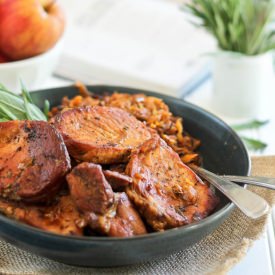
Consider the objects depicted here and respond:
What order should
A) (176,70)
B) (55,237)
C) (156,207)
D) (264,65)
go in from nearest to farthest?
(55,237), (156,207), (264,65), (176,70)

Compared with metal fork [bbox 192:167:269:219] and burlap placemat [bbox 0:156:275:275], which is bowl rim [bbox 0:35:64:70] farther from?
metal fork [bbox 192:167:269:219]

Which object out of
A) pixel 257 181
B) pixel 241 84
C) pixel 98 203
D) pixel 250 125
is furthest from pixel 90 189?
pixel 241 84

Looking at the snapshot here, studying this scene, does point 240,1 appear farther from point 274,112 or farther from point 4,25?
point 4,25

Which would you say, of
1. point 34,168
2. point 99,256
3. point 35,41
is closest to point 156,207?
point 99,256

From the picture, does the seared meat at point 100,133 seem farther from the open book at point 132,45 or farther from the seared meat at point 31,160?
the open book at point 132,45

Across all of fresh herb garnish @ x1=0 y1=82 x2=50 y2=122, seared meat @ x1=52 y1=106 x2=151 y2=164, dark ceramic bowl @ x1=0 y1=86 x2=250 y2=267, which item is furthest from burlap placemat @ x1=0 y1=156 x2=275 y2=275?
fresh herb garnish @ x1=0 y1=82 x2=50 y2=122

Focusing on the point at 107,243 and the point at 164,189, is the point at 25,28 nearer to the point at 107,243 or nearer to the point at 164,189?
the point at 164,189

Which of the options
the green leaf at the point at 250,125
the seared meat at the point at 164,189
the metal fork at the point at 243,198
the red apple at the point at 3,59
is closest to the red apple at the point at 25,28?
the red apple at the point at 3,59
